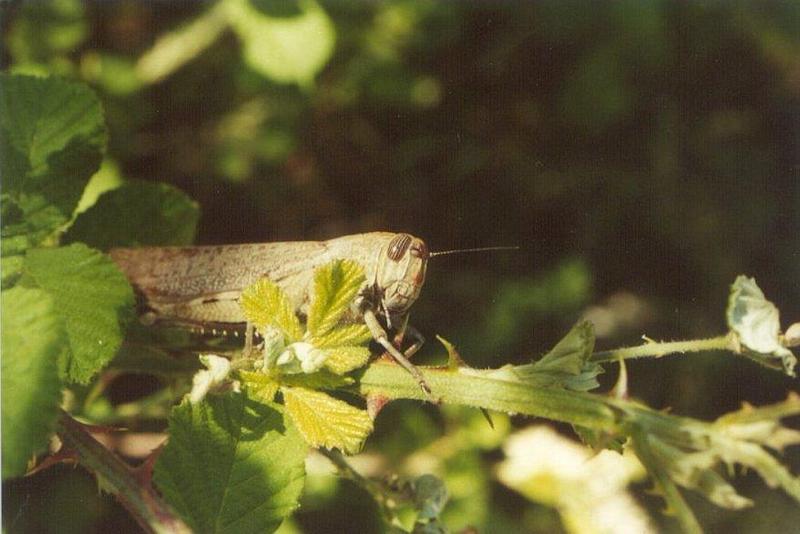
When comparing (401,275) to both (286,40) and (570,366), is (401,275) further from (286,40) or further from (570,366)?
(286,40)

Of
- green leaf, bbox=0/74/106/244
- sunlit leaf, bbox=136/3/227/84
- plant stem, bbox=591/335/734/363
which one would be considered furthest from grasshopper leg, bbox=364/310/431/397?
sunlit leaf, bbox=136/3/227/84

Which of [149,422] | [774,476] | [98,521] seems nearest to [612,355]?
[774,476]

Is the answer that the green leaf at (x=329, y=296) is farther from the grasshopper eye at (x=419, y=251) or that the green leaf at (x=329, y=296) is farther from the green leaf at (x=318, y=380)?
the grasshopper eye at (x=419, y=251)

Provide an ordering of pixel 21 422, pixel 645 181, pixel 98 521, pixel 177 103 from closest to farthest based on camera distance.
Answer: pixel 21 422, pixel 98 521, pixel 177 103, pixel 645 181

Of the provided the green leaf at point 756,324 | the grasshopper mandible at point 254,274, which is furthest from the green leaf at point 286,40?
the green leaf at point 756,324

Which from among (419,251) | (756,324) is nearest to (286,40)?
(419,251)

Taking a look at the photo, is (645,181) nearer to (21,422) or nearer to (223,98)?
(223,98)

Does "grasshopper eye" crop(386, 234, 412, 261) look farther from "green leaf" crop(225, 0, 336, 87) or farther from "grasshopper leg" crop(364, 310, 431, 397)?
"green leaf" crop(225, 0, 336, 87)
